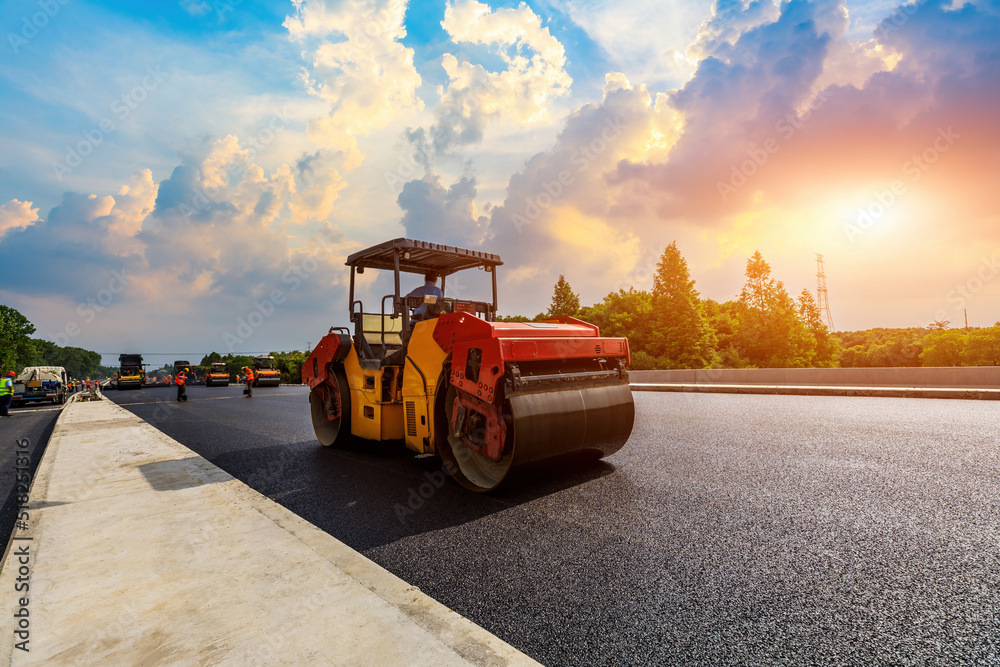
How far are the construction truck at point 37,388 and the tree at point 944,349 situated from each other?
59259mm

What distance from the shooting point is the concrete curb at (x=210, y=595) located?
2.22 meters

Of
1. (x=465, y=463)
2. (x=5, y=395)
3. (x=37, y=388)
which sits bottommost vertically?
(x=465, y=463)

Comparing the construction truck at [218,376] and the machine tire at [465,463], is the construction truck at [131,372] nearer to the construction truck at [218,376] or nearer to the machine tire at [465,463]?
the construction truck at [218,376]

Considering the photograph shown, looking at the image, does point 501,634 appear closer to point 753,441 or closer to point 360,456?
point 360,456

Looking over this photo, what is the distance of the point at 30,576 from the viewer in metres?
3.04

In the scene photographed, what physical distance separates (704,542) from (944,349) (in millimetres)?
55889

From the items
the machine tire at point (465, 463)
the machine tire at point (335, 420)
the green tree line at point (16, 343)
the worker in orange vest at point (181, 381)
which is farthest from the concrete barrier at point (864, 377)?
the green tree line at point (16, 343)

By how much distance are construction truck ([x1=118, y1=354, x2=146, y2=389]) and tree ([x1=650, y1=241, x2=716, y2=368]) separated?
136 feet

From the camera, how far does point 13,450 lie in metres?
8.96

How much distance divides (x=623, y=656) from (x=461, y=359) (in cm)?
288

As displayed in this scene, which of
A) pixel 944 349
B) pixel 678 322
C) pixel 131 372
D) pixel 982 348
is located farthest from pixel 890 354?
pixel 131 372

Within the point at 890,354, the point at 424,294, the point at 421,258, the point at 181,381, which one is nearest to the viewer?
the point at 424,294

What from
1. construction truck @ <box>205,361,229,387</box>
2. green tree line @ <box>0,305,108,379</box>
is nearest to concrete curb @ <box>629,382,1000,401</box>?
construction truck @ <box>205,361,229,387</box>

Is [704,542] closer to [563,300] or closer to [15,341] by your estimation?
[563,300]
